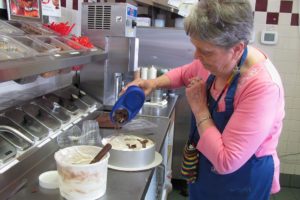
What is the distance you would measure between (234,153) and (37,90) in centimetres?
115

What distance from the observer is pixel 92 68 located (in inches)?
81.9

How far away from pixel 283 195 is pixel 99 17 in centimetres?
230

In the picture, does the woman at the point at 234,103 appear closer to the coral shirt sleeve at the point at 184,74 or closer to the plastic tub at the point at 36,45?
the coral shirt sleeve at the point at 184,74

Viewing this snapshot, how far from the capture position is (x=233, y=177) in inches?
49.7

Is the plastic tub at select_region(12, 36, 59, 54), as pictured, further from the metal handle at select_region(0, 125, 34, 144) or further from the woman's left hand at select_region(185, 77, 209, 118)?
the woman's left hand at select_region(185, 77, 209, 118)

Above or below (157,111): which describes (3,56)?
above

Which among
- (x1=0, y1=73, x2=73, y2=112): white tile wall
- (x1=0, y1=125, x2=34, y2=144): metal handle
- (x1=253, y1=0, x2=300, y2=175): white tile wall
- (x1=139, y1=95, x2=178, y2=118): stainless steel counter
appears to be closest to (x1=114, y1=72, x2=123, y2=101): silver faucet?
(x1=139, y1=95, x2=178, y2=118): stainless steel counter

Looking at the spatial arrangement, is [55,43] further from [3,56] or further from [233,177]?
[233,177]

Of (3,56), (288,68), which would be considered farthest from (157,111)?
(288,68)

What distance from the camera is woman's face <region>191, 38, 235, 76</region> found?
3.42ft

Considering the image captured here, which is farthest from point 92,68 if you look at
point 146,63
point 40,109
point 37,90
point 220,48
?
point 220,48

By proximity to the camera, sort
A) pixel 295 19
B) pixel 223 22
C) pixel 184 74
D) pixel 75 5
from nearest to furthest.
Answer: pixel 223 22
pixel 184 74
pixel 75 5
pixel 295 19

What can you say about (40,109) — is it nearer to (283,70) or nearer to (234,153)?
(234,153)

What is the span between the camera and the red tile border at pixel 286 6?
Result: 9.88 ft
